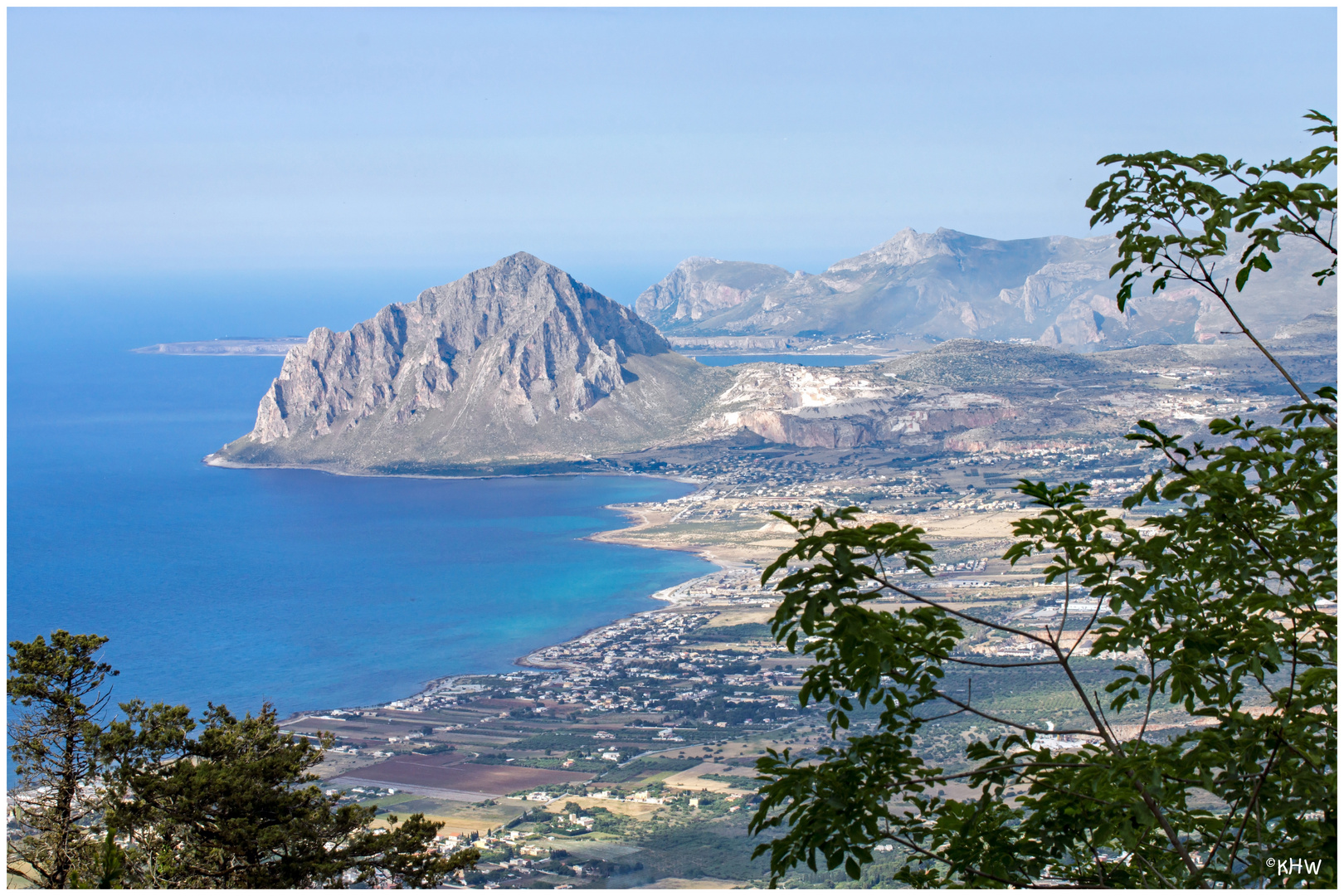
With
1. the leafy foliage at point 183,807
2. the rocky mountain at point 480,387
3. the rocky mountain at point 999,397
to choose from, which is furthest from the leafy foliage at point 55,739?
the rocky mountain at point 480,387

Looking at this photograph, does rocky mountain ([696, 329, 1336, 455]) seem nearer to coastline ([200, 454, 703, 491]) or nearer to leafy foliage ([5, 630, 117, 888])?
coastline ([200, 454, 703, 491])

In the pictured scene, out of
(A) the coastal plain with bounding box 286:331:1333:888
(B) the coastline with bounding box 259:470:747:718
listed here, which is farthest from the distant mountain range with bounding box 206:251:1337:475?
(A) the coastal plain with bounding box 286:331:1333:888

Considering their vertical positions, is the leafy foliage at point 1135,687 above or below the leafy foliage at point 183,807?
above

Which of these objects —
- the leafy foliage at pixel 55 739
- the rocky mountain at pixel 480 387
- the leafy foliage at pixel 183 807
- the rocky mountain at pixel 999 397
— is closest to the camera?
the leafy foliage at pixel 183 807

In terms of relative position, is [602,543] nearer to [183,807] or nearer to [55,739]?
[55,739]

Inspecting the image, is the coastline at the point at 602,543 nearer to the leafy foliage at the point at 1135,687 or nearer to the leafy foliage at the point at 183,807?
the leafy foliage at the point at 183,807

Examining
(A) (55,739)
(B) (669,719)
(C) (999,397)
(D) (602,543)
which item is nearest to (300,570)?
(D) (602,543)
